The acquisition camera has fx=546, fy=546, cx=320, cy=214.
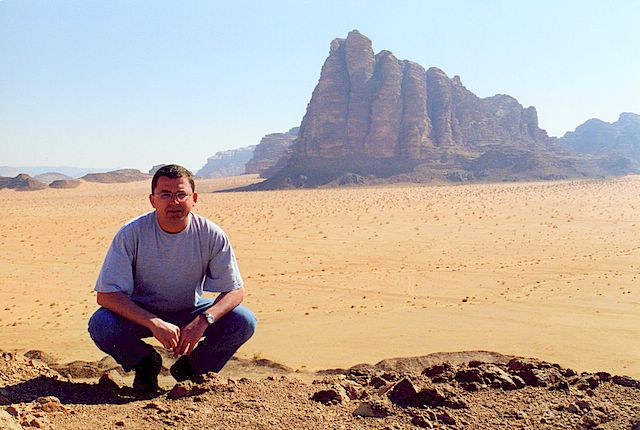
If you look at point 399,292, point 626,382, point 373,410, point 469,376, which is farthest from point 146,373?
point 399,292

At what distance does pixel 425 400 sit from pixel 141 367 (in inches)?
79.7

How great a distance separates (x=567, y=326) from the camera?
6.50 metres

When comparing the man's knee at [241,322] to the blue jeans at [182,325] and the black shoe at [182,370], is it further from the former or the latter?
the black shoe at [182,370]

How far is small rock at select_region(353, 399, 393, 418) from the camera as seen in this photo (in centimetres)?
338

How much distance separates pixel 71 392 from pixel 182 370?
78 centimetres

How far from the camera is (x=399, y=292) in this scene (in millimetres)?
8867

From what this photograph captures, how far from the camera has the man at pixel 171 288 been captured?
149 inches

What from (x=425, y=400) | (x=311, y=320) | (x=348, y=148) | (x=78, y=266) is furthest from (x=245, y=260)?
(x=348, y=148)

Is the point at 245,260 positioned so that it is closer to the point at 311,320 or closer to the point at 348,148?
the point at 311,320

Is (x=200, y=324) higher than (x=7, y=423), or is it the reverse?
(x=200, y=324)

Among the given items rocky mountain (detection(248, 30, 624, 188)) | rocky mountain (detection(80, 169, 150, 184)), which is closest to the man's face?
rocky mountain (detection(248, 30, 624, 188))

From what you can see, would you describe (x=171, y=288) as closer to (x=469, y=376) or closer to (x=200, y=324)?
(x=200, y=324)

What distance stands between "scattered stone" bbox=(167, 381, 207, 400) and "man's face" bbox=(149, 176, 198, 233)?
1096 millimetres

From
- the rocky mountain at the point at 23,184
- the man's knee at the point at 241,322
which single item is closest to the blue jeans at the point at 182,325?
the man's knee at the point at 241,322
